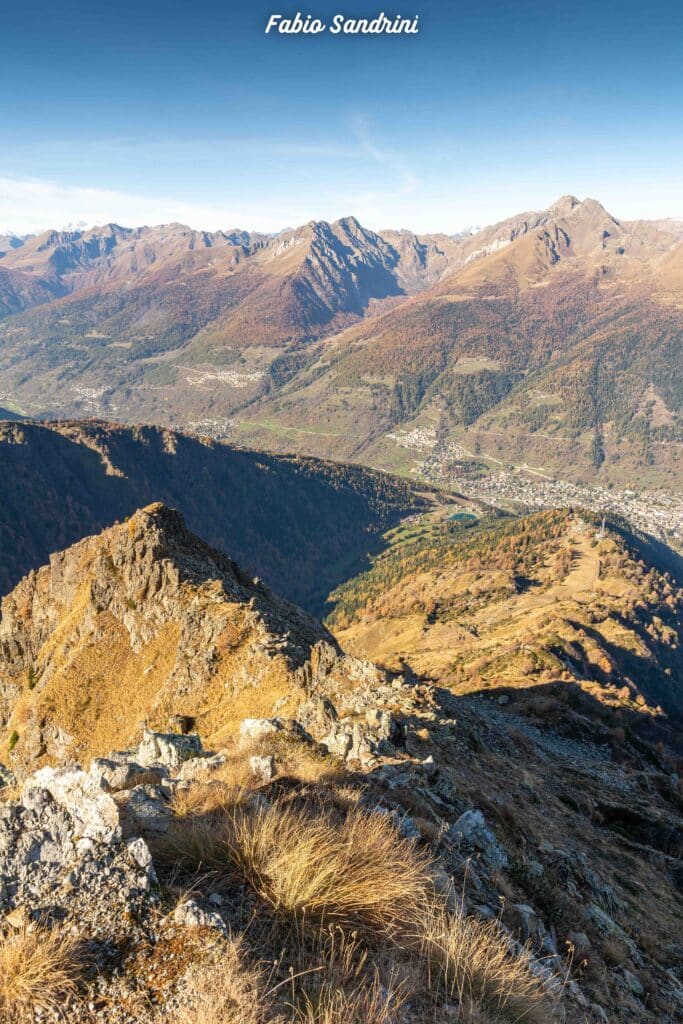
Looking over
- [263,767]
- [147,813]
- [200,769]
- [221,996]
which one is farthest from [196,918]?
[200,769]

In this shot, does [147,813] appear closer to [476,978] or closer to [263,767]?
[263,767]

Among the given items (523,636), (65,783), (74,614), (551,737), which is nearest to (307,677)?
(65,783)

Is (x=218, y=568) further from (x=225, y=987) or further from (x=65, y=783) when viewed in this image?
(x=225, y=987)

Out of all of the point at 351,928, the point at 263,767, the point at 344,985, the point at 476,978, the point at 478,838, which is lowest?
the point at 478,838

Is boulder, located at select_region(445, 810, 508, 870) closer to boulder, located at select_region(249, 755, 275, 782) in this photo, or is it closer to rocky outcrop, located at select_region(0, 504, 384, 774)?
boulder, located at select_region(249, 755, 275, 782)

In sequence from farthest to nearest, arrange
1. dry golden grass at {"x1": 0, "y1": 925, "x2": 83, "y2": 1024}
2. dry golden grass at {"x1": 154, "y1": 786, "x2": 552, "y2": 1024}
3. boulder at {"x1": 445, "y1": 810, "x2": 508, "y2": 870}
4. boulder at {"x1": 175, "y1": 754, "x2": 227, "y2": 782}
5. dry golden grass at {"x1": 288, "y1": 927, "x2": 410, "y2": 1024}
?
boulder at {"x1": 445, "y1": 810, "x2": 508, "y2": 870}, boulder at {"x1": 175, "y1": 754, "x2": 227, "y2": 782}, dry golden grass at {"x1": 154, "y1": 786, "x2": 552, "y2": 1024}, dry golden grass at {"x1": 288, "y1": 927, "x2": 410, "y2": 1024}, dry golden grass at {"x1": 0, "y1": 925, "x2": 83, "y2": 1024}

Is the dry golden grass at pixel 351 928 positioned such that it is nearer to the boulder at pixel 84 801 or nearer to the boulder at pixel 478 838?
the boulder at pixel 84 801

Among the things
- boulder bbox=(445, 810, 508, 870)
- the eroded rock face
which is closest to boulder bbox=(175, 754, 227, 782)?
the eroded rock face

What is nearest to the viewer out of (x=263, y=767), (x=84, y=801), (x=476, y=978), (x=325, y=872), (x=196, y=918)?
(x=196, y=918)
